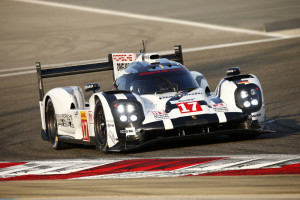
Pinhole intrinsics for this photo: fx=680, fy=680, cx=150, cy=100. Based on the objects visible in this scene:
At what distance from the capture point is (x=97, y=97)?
9844 mm

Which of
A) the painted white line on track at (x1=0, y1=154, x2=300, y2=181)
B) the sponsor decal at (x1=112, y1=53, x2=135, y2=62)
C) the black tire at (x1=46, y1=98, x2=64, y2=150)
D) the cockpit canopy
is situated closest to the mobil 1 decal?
the sponsor decal at (x1=112, y1=53, x2=135, y2=62)

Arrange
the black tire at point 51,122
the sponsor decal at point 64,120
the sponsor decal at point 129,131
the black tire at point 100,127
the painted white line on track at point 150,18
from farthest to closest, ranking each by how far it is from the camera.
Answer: the painted white line on track at point 150,18
the black tire at point 51,122
the sponsor decal at point 64,120
the black tire at point 100,127
the sponsor decal at point 129,131

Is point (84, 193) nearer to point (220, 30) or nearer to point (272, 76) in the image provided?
point (272, 76)

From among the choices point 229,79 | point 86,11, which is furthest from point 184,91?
point 86,11

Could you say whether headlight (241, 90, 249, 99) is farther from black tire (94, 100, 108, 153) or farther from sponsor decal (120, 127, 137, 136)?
black tire (94, 100, 108, 153)

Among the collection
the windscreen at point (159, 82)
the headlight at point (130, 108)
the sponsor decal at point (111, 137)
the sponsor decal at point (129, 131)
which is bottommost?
the sponsor decal at point (111, 137)

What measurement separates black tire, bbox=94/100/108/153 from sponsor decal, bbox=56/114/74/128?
3.53 ft

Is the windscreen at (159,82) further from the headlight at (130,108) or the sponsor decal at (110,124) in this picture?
the sponsor decal at (110,124)

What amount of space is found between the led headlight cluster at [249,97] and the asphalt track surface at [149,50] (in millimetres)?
495

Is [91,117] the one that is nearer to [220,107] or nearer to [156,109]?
[156,109]

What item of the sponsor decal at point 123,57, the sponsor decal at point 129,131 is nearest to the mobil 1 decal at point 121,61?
the sponsor decal at point 123,57

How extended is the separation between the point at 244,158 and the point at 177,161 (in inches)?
30.0

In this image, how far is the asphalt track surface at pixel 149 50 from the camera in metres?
10.1

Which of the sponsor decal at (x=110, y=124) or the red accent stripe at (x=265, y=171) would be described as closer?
the red accent stripe at (x=265, y=171)
